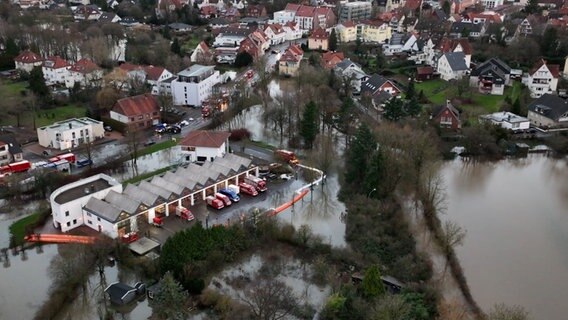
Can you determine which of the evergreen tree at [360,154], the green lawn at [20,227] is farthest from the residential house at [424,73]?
the green lawn at [20,227]

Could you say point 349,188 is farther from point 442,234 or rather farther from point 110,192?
point 110,192

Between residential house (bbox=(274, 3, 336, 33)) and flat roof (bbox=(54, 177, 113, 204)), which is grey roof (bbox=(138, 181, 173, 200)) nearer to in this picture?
flat roof (bbox=(54, 177, 113, 204))

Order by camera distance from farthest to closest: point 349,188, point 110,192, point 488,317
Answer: point 349,188 < point 110,192 < point 488,317

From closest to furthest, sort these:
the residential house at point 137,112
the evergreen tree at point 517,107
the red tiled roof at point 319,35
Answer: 1. the residential house at point 137,112
2. the evergreen tree at point 517,107
3. the red tiled roof at point 319,35

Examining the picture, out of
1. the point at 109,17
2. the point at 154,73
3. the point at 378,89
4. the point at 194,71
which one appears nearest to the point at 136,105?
the point at 194,71

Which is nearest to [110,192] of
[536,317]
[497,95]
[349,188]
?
[349,188]

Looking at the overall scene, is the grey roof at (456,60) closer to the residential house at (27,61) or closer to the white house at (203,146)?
the white house at (203,146)
